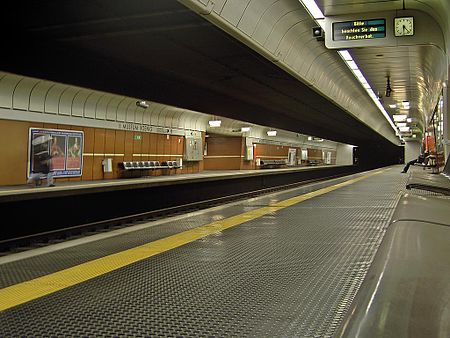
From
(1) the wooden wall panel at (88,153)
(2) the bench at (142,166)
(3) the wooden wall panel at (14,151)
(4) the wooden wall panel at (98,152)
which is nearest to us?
(3) the wooden wall panel at (14,151)

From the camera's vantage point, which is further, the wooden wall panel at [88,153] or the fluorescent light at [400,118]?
the fluorescent light at [400,118]

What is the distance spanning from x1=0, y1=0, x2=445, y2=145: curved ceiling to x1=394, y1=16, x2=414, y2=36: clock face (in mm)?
1666

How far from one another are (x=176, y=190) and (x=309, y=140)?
895 inches

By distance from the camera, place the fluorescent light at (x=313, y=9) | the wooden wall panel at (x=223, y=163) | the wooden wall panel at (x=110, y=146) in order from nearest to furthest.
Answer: the fluorescent light at (x=313, y=9) < the wooden wall panel at (x=110, y=146) < the wooden wall panel at (x=223, y=163)

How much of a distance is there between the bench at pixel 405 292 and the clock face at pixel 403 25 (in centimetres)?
697

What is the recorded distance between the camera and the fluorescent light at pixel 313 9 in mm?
7705

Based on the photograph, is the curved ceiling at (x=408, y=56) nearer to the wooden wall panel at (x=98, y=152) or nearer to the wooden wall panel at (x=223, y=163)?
the wooden wall panel at (x=98, y=152)

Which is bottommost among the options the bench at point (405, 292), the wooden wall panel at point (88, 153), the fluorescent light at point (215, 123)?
the bench at point (405, 292)

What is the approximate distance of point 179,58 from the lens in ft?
25.5

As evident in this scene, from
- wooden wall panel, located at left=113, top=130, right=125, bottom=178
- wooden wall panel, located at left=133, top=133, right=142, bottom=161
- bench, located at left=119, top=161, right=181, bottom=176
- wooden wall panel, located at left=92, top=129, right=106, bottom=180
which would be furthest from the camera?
wooden wall panel, located at left=133, top=133, right=142, bottom=161

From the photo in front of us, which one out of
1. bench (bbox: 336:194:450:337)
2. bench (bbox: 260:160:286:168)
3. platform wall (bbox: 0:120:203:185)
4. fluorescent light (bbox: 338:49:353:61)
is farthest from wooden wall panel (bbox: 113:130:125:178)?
bench (bbox: 260:160:286:168)

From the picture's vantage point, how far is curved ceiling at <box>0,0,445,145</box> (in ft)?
18.0

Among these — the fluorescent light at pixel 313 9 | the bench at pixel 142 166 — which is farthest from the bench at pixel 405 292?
the bench at pixel 142 166

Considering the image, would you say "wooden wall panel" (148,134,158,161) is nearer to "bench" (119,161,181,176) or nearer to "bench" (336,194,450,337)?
"bench" (119,161,181,176)
